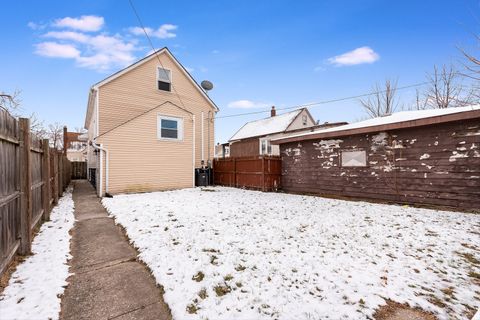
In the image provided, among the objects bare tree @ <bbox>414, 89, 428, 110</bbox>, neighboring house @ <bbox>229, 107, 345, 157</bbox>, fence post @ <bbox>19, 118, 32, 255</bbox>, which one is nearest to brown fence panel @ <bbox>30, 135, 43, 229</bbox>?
fence post @ <bbox>19, 118, 32, 255</bbox>

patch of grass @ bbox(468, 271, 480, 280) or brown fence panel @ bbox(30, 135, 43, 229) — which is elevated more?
brown fence panel @ bbox(30, 135, 43, 229)

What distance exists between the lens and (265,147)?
Result: 74.1 feet

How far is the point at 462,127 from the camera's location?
688 centimetres

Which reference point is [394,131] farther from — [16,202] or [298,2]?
[16,202]

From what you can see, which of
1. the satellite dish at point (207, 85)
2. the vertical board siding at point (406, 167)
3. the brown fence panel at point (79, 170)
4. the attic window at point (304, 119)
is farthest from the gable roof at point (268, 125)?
the brown fence panel at point (79, 170)

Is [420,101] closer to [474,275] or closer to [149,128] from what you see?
[474,275]

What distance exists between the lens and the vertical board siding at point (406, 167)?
22.4 ft

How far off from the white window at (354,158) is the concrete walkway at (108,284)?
341 inches

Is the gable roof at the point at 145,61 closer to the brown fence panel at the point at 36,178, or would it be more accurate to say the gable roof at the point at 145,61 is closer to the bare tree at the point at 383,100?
the brown fence panel at the point at 36,178

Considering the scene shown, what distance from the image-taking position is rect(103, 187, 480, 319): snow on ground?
2520 millimetres

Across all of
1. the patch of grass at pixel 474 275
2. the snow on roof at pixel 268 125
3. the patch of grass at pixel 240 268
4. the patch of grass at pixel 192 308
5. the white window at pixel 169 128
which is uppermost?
the snow on roof at pixel 268 125

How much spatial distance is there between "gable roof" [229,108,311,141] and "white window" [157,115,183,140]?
37.7 ft

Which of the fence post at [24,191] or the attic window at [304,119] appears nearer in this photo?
the fence post at [24,191]

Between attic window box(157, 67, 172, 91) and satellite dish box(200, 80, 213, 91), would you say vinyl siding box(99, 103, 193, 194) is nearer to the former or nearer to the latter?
attic window box(157, 67, 172, 91)
